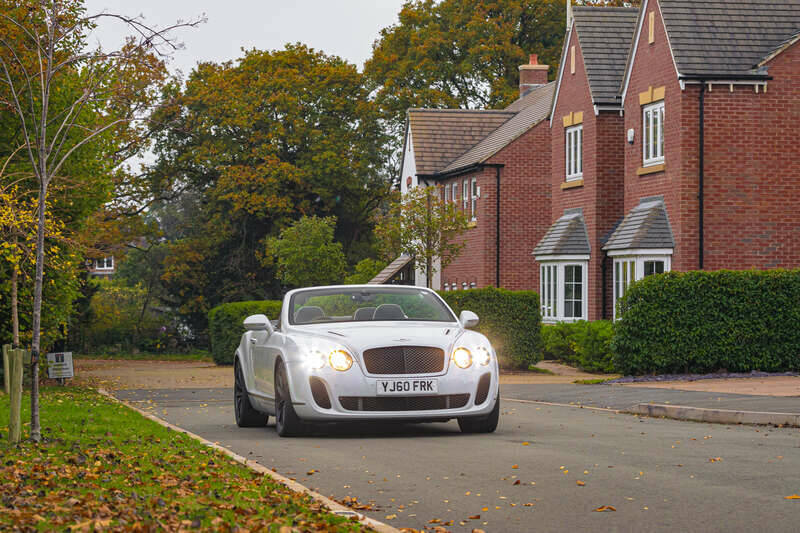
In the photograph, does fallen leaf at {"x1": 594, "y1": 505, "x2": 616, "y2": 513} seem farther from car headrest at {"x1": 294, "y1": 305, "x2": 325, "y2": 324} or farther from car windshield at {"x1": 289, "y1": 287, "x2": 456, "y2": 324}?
car headrest at {"x1": 294, "y1": 305, "x2": 325, "y2": 324}

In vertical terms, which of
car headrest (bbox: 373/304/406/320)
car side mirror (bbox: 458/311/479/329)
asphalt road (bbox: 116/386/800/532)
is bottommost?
asphalt road (bbox: 116/386/800/532)

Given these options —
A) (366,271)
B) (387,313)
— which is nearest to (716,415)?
(387,313)

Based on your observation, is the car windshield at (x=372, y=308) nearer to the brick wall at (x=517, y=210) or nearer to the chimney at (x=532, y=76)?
the brick wall at (x=517, y=210)

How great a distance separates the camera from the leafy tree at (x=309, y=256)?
48.4 m

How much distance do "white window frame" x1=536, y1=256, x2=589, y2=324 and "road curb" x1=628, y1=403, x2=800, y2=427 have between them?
1763cm

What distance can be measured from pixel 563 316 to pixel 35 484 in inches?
1080

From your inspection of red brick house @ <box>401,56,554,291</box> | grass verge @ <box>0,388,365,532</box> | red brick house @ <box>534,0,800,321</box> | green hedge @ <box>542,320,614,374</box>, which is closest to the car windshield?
grass verge @ <box>0,388,365,532</box>

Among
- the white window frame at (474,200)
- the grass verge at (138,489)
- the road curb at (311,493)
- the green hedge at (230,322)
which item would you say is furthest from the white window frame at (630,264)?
the road curb at (311,493)

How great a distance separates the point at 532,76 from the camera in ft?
170

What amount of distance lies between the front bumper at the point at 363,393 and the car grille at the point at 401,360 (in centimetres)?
8

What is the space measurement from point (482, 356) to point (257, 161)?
43740 mm

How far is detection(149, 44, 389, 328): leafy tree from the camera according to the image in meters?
54.6

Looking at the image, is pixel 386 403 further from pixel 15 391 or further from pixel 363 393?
pixel 15 391

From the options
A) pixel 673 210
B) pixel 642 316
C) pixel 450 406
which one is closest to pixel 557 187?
pixel 673 210
